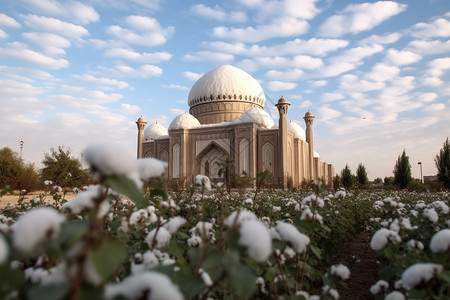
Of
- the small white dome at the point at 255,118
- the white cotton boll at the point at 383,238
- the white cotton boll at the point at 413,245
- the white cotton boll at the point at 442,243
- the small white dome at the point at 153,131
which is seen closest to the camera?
the white cotton boll at the point at 442,243

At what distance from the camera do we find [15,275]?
0.73 meters

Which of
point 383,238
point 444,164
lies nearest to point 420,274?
point 383,238

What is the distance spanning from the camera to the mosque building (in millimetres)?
20656

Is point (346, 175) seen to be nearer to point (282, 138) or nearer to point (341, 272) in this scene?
point (282, 138)

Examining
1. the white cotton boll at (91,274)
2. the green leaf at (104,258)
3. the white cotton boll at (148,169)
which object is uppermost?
the white cotton boll at (148,169)

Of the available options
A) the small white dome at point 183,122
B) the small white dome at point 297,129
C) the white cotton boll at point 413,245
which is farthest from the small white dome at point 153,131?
the white cotton boll at point 413,245

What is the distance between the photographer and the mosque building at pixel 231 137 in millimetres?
20656

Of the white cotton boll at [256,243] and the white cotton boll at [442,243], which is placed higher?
the white cotton boll at [256,243]

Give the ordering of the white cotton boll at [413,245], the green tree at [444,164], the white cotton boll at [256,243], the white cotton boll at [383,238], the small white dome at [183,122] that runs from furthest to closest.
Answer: the small white dome at [183,122]
the green tree at [444,164]
the white cotton boll at [413,245]
the white cotton boll at [383,238]
the white cotton boll at [256,243]

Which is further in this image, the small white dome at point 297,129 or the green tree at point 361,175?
the small white dome at point 297,129

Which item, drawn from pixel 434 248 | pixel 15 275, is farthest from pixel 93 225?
pixel 434 248

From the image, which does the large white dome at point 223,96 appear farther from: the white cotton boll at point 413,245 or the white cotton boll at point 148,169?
the white cotton boll at point 148,169

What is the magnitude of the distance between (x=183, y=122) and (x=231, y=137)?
13.1ft

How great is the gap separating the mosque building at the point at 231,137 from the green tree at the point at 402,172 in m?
4.92
